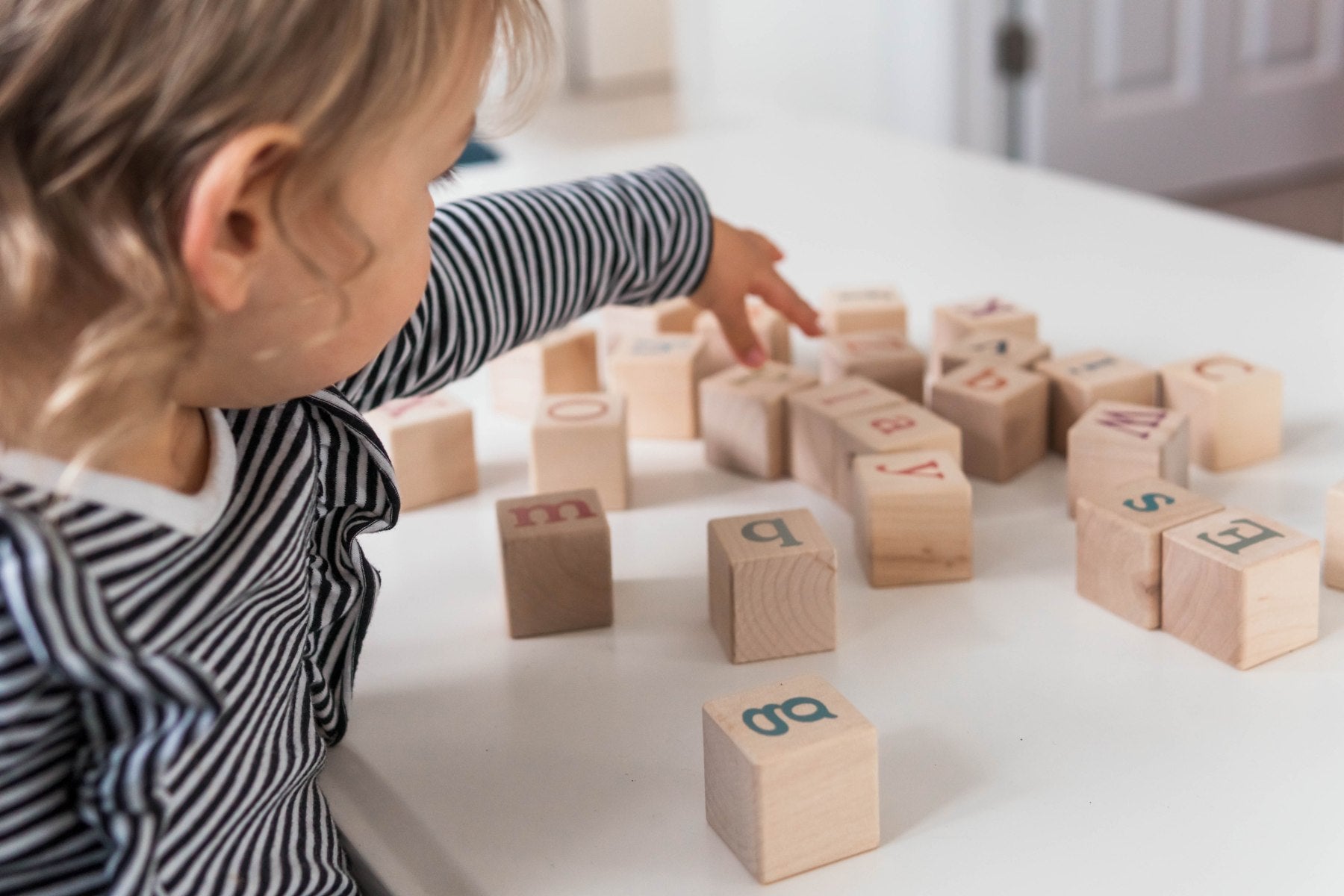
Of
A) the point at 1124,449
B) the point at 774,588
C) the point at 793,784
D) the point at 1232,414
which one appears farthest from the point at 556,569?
the point at 1232,414

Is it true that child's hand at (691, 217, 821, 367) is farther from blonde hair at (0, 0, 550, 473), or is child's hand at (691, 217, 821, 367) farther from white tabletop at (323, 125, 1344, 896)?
blonde hair at (0, 0, 550, 473)

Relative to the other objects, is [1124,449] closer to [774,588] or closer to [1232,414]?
[1232,414]

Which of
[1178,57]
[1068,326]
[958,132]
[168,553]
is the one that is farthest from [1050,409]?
[1178,57]

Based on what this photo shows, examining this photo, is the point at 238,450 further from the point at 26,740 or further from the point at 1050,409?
the point at 1050,409

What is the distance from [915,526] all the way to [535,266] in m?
0.28

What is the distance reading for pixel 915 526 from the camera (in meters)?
0.73

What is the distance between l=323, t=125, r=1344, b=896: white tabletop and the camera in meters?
0.53

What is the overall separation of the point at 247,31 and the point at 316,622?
28 cm

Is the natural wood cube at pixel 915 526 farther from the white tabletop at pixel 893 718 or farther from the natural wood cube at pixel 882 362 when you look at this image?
the natural wood cube at pixel 882 362

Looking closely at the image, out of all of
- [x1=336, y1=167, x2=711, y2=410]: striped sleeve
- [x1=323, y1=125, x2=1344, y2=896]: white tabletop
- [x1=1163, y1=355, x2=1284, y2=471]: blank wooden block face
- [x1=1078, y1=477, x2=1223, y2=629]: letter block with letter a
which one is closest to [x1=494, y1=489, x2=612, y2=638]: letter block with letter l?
[x1=323, y1=125, x2=1344, y2=896]: white tabletop

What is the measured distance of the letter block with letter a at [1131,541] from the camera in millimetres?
667

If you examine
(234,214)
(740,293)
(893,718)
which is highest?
(234,214)

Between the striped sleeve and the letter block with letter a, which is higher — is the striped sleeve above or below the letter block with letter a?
above

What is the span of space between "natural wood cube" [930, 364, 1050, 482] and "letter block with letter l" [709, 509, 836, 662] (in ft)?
0.65
